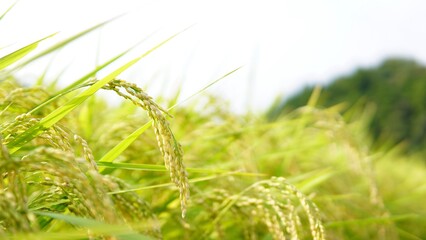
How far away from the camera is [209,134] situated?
2.88m

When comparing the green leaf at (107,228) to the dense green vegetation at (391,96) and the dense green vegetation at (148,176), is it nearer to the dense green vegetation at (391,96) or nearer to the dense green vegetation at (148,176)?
the dense green vegetation at (148,176)

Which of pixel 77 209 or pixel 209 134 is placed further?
pixel 209 134

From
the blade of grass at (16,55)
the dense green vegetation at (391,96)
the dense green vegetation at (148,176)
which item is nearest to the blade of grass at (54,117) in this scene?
the dense green vegetation at (148,176)

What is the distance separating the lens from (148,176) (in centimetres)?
230

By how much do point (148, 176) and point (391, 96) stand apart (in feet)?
80.0

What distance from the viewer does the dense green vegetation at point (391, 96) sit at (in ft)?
79.0

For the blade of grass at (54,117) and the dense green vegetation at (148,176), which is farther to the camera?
the blade of grass at (54,117)

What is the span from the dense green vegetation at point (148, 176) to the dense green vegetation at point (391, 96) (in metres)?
19.5

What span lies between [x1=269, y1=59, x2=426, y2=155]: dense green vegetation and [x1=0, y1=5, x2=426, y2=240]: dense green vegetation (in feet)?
64.0

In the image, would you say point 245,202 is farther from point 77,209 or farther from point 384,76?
point 384,76

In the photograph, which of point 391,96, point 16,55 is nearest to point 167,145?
point 16,55

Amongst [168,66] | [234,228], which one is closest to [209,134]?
[234,228]

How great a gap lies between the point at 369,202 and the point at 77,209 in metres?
2.33

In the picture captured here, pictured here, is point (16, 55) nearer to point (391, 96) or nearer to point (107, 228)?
point (107, 228)
